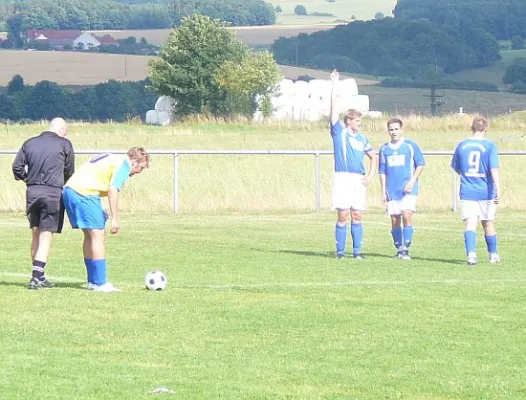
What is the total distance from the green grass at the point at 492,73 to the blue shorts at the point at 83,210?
151 meters

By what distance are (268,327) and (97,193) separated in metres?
2.86

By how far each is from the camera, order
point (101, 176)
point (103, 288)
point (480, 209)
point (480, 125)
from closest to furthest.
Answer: point (101, 176) < point (103, 288) < point (480, 125) < point (480, 209)

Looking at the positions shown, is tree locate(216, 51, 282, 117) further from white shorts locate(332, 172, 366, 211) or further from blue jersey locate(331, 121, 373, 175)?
blue jersey locate(331, 121, 373, 175)

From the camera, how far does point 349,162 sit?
18.0 m

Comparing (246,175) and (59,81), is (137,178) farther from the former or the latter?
(59,81)

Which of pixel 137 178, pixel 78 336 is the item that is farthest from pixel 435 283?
pixel 137 178

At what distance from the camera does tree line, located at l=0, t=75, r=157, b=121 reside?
418ft

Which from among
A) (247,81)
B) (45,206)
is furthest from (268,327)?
(247,81)

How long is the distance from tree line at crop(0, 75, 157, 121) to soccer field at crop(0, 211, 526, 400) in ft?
357

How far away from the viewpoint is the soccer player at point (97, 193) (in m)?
13.7

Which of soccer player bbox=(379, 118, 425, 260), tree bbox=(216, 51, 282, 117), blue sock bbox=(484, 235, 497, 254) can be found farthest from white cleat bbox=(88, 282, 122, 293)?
tree bbox=(216, 51, 282, 117)

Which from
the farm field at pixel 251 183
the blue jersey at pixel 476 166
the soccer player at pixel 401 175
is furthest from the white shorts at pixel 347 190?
the farm field at pixel 251 183

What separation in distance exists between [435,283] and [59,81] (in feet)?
427

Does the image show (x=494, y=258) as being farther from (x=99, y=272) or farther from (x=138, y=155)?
(x=138, y=155)
